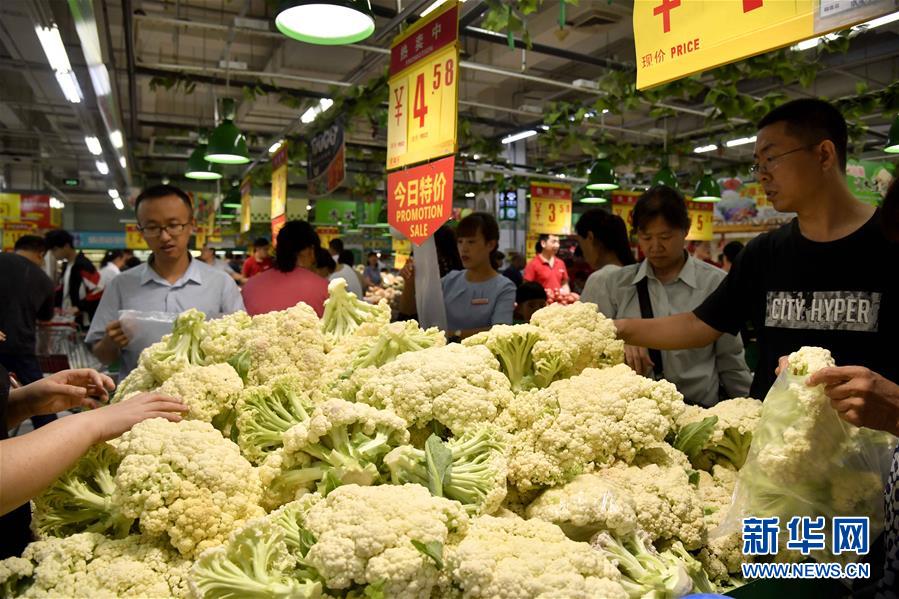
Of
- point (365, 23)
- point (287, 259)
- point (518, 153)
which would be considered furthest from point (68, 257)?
point (518, 153)

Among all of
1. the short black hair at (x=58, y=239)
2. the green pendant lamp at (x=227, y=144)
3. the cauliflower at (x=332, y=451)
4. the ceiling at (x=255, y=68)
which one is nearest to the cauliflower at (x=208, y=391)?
the cauliflower at (x=332, y=451)

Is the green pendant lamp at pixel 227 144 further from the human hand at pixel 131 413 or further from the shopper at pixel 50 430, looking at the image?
the human hand at pixel 131 413

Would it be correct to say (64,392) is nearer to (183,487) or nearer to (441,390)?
(183,487)

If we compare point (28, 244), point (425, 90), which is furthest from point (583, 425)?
point (28, 244)

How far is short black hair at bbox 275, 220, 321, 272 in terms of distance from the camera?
4257mm

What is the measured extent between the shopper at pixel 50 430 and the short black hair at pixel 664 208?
7.66 ft

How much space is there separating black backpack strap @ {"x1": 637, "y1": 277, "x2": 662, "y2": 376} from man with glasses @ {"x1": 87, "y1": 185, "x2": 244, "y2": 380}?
2084 mm

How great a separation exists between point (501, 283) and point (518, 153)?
1421 centimetres

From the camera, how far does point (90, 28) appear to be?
539cm

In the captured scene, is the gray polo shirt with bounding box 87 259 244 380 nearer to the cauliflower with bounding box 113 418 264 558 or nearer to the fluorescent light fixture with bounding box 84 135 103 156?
the cauliflower with bounding box 113 418 264 558

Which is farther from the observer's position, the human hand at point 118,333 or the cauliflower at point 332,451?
the human hand at point 118,333

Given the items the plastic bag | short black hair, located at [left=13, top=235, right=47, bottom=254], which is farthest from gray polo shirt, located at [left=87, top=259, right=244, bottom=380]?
short black hair, located at [left=13, top=235, right=47, bottom=254]

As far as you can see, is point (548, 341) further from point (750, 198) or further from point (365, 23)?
point (750, 198)

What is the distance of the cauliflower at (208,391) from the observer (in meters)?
1.53
